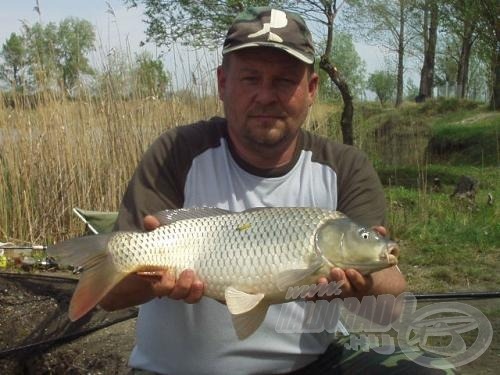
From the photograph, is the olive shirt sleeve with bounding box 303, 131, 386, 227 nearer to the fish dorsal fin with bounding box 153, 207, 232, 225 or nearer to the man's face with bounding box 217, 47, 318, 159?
the man's face with bounding box 217, 47, 318, 159

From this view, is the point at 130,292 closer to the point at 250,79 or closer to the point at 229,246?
the point at 229,246

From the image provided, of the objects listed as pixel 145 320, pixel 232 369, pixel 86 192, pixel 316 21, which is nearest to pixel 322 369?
pixel 232 369

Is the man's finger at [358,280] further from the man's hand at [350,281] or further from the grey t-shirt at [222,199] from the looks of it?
the grey t-shirt at [222,199]

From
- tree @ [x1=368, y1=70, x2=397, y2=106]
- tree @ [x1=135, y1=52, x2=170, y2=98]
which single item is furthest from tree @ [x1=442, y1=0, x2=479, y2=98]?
tree @ [x1=368, y1=70, x2=397, y2=106]

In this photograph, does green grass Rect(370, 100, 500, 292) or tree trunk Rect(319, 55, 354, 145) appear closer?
green grass Rect(370, 100, 500, 292)

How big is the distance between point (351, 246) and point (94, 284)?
2.06 feet

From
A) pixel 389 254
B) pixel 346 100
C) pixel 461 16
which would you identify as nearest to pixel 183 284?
pixel 389 254

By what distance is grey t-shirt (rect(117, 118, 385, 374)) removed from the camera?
1829 millimetres

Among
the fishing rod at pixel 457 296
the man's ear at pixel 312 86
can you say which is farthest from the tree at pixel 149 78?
the man's ear at pixel 312 86

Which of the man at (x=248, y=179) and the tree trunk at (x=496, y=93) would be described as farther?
the tree trunk at (x=496, y=93)

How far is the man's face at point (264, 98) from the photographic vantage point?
1941mm

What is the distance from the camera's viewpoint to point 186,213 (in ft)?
5.71

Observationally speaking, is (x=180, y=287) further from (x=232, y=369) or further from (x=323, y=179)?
(x=323, y=179)

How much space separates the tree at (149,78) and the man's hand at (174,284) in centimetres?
394
